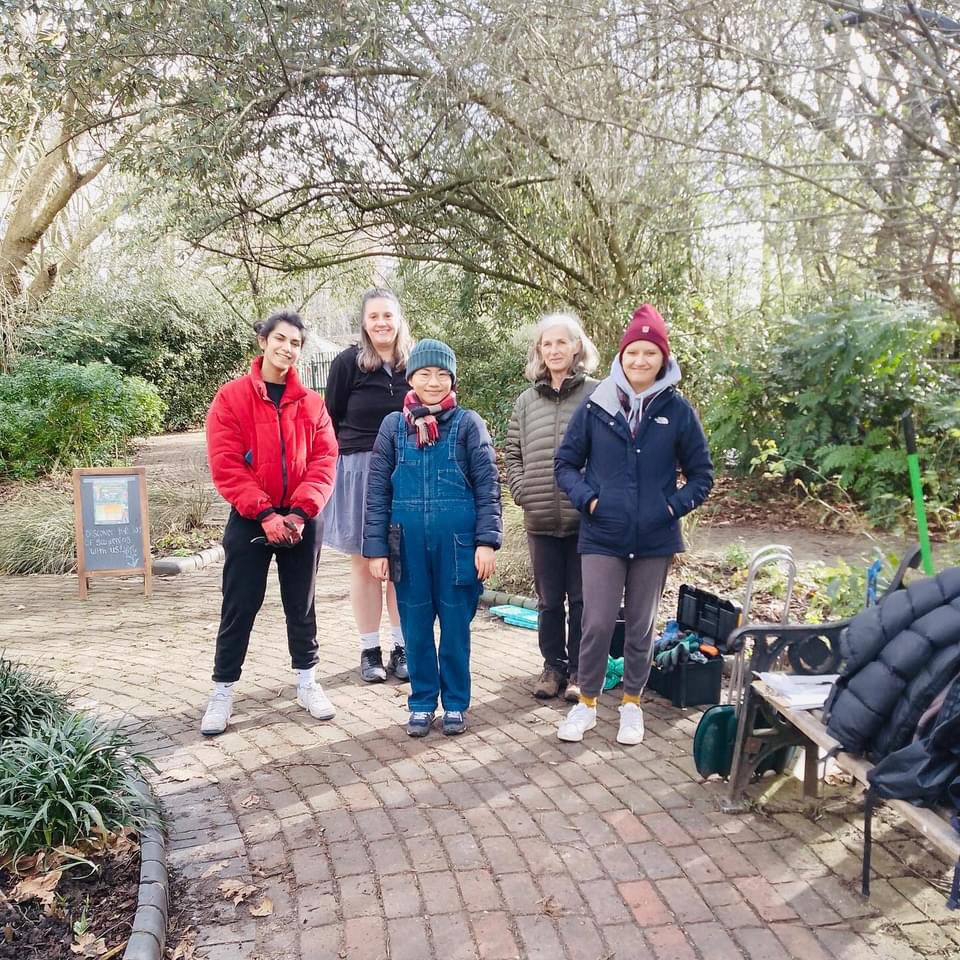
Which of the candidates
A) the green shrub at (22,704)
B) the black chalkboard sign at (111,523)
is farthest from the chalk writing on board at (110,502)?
the green shrub at (22,704)

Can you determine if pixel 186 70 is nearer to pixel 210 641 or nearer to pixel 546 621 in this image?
pixel 210 641

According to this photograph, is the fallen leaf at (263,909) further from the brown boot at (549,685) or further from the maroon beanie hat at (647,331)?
the maroon beanie hat at (647,331)

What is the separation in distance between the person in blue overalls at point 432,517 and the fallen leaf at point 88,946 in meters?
1.74

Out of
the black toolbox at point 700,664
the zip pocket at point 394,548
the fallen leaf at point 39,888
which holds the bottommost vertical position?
the fallen leaf at point 39,888

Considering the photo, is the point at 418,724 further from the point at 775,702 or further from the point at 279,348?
the point at 279,348

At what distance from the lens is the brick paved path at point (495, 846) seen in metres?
2.66

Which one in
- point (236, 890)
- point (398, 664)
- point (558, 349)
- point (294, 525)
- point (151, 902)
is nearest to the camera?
point (151, 902)

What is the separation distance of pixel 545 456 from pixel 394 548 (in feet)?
3.08

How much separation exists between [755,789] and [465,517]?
1725 millimetres

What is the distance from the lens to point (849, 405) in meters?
9.03

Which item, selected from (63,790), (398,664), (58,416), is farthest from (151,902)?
(58,416)


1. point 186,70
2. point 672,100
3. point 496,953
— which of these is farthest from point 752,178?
point 186,70

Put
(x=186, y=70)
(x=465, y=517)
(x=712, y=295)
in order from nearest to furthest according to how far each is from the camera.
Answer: (x=465, y=517) < (x=186, y=70) < (x=712, y=295)

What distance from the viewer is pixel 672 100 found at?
194 inches
